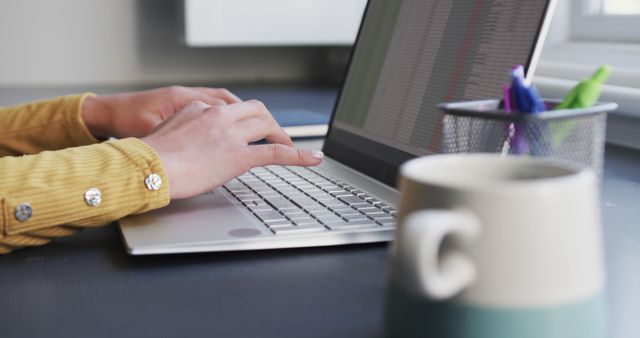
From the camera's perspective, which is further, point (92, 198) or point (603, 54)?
point (603, 54)

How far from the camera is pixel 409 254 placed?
0.30 metres

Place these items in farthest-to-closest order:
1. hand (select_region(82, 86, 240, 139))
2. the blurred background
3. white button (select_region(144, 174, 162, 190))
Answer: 1. the blurred background
2. hand (select_region(82, 86, 240, 139))
3. white button (select_region(144, 174, 162, 190))

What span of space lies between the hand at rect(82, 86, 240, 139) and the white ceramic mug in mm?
694

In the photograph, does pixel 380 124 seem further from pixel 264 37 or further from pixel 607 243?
pixel 264 37

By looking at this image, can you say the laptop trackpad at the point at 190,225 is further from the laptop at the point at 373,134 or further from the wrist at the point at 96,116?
the wrist at the point at 96,116

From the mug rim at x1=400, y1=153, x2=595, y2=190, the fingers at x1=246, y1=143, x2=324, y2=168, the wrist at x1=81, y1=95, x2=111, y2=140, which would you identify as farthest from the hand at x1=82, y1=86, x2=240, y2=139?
the mug rim at x1=400, y1=153, x2=595, y2=190

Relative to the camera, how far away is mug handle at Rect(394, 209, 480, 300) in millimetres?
298

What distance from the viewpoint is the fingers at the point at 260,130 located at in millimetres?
729

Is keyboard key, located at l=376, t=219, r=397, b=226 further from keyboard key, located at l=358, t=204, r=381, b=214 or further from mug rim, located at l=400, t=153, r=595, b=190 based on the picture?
mug rim, located at l=400, t=153, r=595, b=190

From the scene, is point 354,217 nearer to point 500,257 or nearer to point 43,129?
point 500,257

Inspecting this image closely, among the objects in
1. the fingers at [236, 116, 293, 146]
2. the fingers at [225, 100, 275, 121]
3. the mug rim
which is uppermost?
the mug rim

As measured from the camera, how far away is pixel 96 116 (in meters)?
1.02

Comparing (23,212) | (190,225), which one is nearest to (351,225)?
(190,225)

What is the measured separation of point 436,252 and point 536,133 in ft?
0.66
